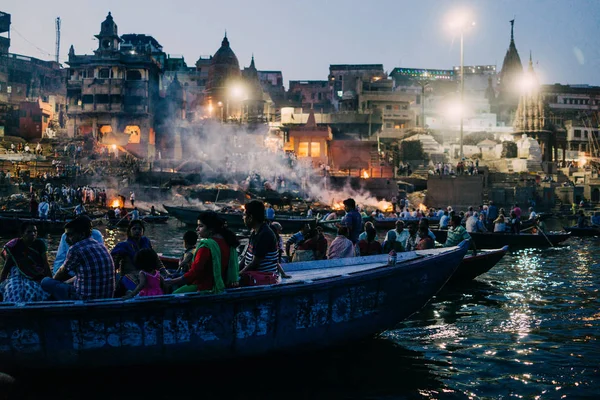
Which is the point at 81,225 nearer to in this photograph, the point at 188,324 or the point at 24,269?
the point at 24,269

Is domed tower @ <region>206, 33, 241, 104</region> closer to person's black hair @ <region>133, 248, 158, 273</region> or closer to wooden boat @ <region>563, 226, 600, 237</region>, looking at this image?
wooden boat @ <region>563, 226, 600, 237</region>

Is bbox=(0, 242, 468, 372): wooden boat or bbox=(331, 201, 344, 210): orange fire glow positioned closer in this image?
bbox=(0, 242, 468, 372): wooden boat

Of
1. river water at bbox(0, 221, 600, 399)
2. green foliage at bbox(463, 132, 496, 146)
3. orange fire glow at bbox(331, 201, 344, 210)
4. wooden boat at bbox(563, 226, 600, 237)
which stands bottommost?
river water at bbox(0, 221, 600, 399)

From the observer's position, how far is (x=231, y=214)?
103ft

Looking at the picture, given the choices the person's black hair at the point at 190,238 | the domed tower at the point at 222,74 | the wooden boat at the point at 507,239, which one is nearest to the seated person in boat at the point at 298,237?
the person's black hair at the point at 190,238

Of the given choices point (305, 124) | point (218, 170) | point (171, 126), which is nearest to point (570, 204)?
point (305, 124)

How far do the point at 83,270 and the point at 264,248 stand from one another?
2305 mm

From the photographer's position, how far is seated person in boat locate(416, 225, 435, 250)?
40.7 feet

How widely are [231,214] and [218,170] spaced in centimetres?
1856

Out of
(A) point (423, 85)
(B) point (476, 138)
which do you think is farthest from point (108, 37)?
(B) point (476, 138)

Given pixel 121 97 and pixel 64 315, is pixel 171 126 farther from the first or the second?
pixel 64 315

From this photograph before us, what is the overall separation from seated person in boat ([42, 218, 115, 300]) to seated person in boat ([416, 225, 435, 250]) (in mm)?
7615

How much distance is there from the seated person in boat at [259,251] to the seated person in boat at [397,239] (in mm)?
4894

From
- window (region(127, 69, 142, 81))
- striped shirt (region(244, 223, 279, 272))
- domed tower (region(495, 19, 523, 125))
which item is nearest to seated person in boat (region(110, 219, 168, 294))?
striped shirt (region(244, 223, 279, 272))
